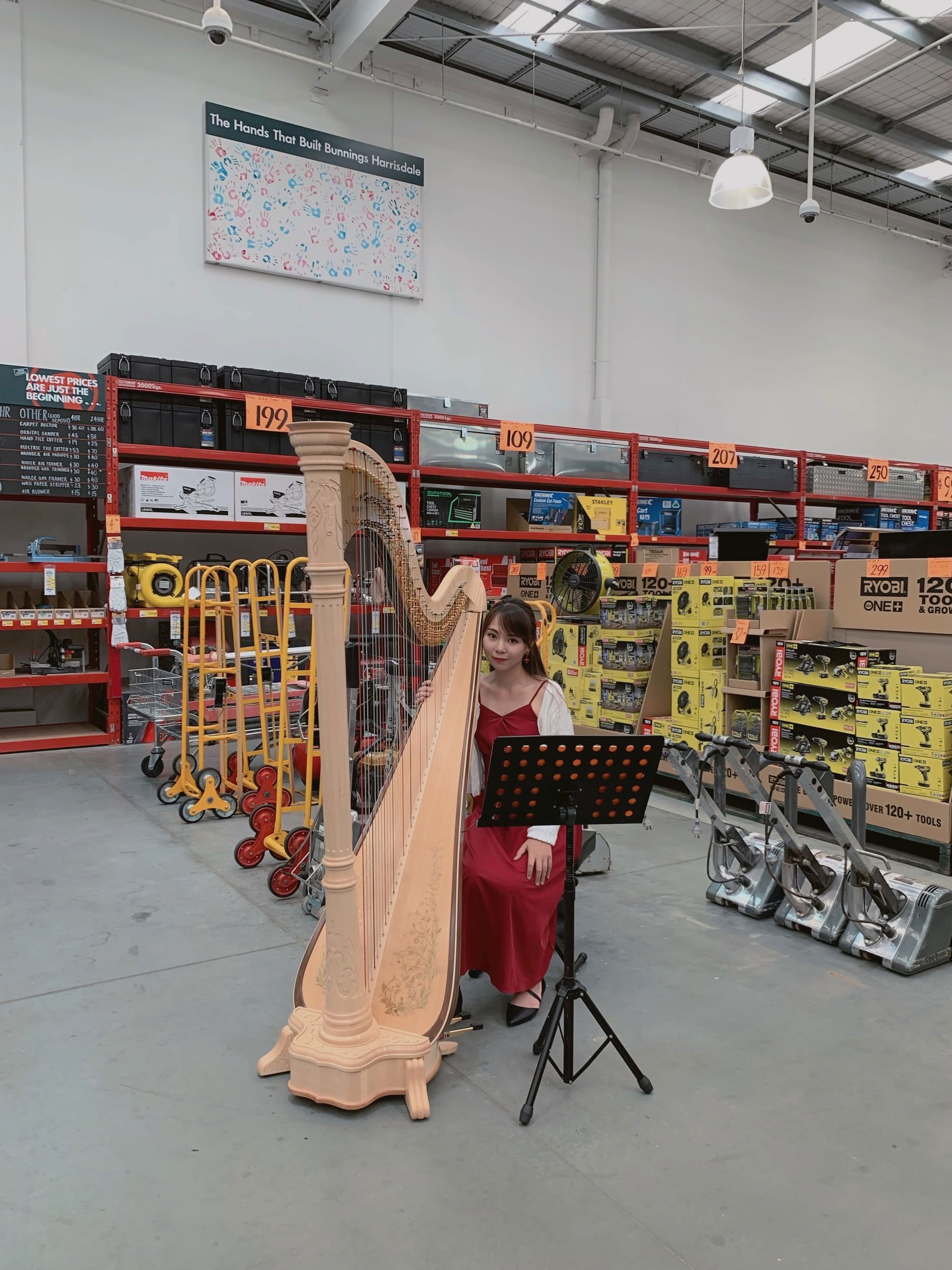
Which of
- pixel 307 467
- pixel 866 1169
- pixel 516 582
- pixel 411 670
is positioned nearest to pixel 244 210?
pixel 516 582

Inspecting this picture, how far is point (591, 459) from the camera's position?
27.0 ft

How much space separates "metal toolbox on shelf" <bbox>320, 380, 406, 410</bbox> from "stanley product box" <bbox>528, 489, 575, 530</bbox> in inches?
61.4

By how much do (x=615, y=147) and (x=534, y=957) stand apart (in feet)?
29.9

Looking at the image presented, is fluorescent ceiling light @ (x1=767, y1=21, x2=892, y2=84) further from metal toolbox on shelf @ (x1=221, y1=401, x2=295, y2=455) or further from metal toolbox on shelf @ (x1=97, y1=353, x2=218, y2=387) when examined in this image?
metal toolbox on shelf @ (x1=97, y1=353, x2=218, y2=387)

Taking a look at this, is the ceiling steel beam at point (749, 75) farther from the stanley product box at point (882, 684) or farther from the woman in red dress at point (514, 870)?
the woman in red dress at point (514, 870)

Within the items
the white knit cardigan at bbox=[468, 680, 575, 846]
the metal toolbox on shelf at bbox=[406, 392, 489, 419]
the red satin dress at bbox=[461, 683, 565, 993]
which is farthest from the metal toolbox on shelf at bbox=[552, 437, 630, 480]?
the red satin dress at bbox=[461, 683, 565, 993]

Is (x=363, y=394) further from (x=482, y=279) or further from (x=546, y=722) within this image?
(x=546, y=722)

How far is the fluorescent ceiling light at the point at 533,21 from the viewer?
7.52 metres

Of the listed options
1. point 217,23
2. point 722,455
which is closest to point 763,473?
point 722,455

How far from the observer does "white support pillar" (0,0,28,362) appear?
252 inches

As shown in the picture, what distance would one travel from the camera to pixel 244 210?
739 cm

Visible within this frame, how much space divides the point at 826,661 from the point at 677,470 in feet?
16.1

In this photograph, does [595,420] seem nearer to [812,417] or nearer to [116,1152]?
[812,417]

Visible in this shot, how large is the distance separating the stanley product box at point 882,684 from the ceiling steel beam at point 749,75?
519 centimetres
